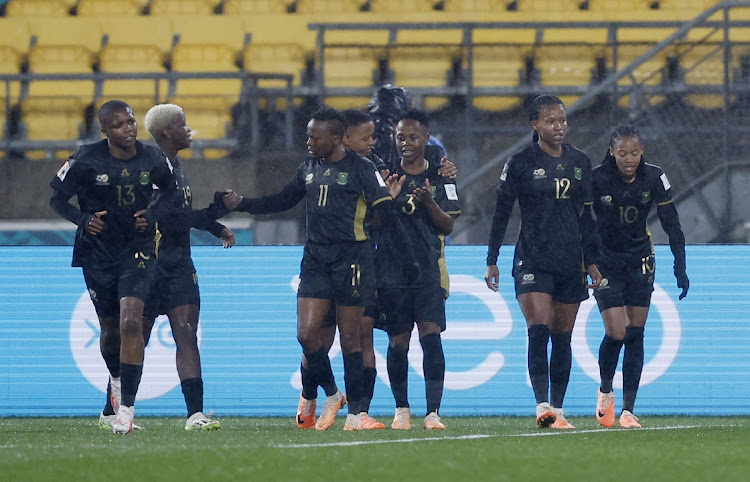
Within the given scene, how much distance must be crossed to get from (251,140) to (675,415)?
14.2ft

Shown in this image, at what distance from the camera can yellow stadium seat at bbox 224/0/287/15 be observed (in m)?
13.9

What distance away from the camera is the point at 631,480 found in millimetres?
4473

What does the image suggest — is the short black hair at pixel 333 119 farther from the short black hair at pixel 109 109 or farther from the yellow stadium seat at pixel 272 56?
the yellow stadium seat at pixel 272 56

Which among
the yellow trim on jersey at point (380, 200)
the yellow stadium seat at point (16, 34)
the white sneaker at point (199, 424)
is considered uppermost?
the yellow stadium seat at point (16, 34)

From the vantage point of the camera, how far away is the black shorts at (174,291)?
7.34m

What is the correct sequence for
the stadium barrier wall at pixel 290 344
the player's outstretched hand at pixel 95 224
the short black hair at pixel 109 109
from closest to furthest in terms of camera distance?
the player's outstretched hand at pixel 95 224 → the short black hair at pixel 109 109 → the stadium barrier wall at pixel 290 344

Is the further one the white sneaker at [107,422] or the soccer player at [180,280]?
the white sneaker at [107,422]

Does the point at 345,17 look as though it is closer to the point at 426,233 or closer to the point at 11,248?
the point at 11,248

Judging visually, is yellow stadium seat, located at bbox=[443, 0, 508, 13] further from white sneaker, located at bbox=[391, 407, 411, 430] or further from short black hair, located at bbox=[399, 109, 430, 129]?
white sneaker, located at bbox=[391, 407, 411, 430]

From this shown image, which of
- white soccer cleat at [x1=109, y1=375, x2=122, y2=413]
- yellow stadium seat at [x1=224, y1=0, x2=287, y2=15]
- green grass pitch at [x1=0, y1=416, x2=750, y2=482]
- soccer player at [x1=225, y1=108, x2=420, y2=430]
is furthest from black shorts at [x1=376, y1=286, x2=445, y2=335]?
yellow stadium seat at [x1=224, y1=0, x2=287, y2=15]

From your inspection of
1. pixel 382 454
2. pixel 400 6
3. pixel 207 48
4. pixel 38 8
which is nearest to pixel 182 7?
pixel 207 48

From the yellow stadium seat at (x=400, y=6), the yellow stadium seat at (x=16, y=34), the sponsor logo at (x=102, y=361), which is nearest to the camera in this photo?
the sponsor logo at (x=102, y=361)

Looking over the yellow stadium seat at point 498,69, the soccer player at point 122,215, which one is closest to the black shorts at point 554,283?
the soccer player at point 122,215

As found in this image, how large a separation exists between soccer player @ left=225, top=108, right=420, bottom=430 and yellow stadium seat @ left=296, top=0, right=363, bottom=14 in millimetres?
6611
